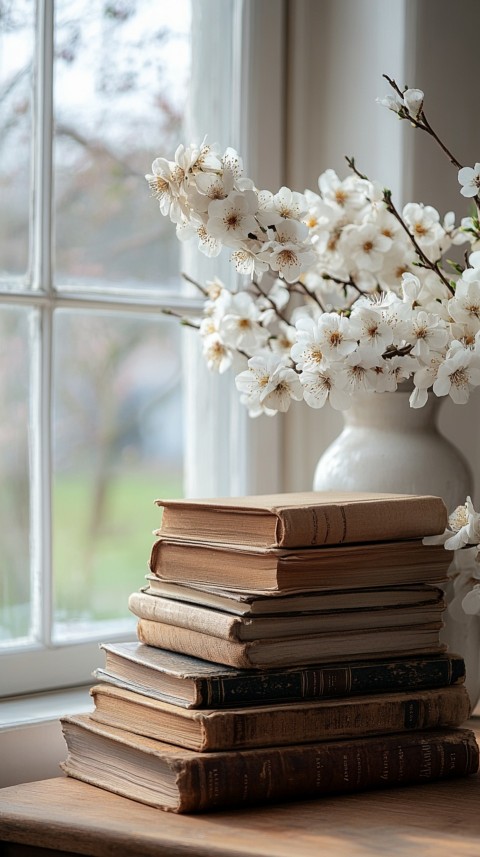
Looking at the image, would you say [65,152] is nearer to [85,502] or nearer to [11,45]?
[11,45]

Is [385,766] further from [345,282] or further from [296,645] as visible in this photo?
[345,282]

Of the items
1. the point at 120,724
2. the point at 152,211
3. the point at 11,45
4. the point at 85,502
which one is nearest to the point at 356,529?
the point at 120,724

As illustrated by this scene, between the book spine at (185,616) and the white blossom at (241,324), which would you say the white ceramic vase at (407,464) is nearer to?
the white blossom at (241,324)

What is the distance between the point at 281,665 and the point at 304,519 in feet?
0.44

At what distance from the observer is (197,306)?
145 centimetres

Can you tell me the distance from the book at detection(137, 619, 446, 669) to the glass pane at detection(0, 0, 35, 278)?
1.61 ft

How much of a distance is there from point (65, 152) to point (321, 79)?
393mm

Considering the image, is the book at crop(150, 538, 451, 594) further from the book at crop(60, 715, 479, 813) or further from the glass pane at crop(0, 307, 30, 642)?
the glass pane at crop(0, 307, 30, 642)

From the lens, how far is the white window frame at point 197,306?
129 cm

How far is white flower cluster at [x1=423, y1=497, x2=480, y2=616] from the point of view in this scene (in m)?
1.06

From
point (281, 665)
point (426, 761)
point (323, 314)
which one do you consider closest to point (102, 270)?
point (323, 314)

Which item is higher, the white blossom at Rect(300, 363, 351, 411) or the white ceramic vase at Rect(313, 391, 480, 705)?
the white blossom at Rect(300, 363, 351, 411)

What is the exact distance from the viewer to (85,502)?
1353 millimetres

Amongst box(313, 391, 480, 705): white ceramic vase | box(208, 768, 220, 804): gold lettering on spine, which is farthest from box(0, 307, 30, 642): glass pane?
box(208, 768, 220, 804): gold lettering on spine
